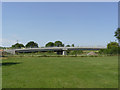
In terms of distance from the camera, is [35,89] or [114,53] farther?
[114,53]

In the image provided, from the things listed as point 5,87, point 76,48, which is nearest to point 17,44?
point 76,48

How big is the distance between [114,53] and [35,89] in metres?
64.3

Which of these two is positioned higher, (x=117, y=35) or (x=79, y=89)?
(x=117, y=35)

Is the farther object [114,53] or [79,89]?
[114,53]

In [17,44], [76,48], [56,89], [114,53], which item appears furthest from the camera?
[17,44]

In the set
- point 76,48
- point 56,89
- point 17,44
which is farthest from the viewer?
point 17,44

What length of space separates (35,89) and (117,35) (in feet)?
228

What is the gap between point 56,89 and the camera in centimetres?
997

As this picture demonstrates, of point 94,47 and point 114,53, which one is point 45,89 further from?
point 94,47

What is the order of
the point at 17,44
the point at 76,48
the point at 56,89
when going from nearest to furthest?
the point at 56,89 → the point at 76,48 → the point at 17,44

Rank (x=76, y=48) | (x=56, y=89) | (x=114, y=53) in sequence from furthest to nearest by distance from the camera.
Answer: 1. (x=76, y=48)
2. (x=114, y=53)
3. (x=56, y=89)

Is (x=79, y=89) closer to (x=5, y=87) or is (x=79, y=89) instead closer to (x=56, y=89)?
(x=56, y=89)

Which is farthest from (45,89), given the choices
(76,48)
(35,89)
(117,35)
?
(76,48)

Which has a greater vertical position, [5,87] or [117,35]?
[117,35]
